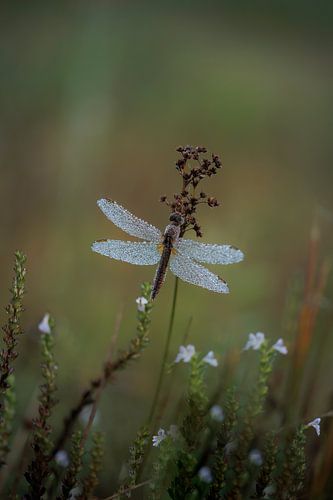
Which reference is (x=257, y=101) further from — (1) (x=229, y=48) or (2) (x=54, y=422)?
(2) (x=54, y=422)

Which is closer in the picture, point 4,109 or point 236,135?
point 4,109

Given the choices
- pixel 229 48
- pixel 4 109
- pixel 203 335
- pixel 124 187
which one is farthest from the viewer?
pixel 229 48

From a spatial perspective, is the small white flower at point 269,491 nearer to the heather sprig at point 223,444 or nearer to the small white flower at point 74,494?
the heather sprig at point 223,444

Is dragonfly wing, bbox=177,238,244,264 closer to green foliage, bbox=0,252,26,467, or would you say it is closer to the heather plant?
the heather plant

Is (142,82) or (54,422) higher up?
(142,82)

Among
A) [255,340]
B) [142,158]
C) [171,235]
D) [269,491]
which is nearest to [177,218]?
[171,235]

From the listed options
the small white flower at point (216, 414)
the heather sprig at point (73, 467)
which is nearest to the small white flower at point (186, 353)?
the heather sprig at point (73, 467)

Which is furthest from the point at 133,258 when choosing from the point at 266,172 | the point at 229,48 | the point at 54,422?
the point at 229,48

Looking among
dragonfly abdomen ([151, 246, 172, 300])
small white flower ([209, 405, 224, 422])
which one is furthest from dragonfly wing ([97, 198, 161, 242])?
small white flower ([209, 405, 224, 422])
